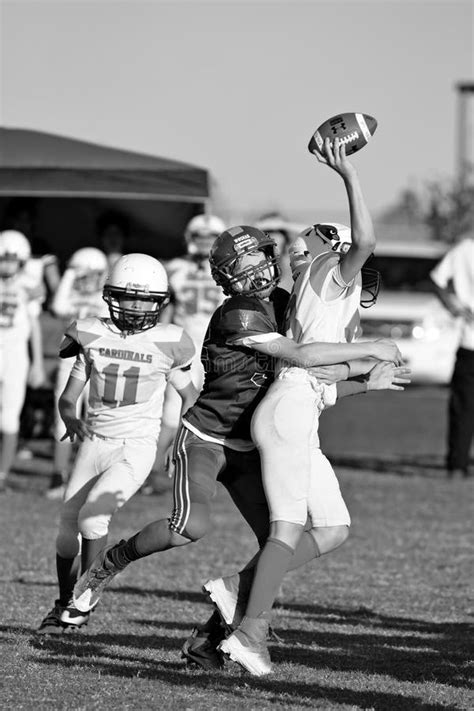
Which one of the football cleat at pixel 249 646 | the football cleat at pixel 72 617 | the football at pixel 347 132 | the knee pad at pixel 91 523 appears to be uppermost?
the football at pixel 347 132

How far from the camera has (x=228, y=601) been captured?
17.1 feet

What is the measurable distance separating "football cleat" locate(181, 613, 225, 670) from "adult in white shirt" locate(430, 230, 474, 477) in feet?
21.7

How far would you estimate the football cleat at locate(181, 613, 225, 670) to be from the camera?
5.31m

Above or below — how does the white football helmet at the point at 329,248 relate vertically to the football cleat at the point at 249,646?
above

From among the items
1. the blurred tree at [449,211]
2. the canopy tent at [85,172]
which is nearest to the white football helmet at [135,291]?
the canopy tent at [85,172]

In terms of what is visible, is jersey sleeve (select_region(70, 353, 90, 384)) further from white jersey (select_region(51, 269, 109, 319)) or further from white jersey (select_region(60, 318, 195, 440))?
white jersey (select_region(51, 269, 109, 319))

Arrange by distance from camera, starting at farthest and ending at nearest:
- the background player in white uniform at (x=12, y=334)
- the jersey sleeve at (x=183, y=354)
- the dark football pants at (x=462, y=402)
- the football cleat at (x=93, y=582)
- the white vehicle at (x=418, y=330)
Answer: the white vehicle at (x=418, y=330), the dark football pants at (x=462, y=402), the background player in white uniform at (x=12, y=334), the jersey sleeve at (x=183, y=354), the football cleat at (x=93, y=582)

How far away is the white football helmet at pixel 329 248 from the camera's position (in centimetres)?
561

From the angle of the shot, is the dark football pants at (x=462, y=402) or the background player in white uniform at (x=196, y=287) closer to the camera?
the background player in white uniform at (x=196, y=287)

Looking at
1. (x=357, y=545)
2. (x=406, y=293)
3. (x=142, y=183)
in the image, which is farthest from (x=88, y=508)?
(x=406, y=293)

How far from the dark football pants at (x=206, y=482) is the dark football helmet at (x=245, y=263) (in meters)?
0.62

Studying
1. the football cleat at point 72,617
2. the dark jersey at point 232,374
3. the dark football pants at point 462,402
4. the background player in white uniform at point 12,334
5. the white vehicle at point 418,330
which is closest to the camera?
the dark jersey at point 232,374

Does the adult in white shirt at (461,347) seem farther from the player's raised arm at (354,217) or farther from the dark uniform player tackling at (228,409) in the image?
the player's raised arm at (354,217)

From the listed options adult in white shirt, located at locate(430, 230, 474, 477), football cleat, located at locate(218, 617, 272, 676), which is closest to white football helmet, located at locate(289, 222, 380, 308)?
football cleat, located at locate(218, 617, 272, 676)
